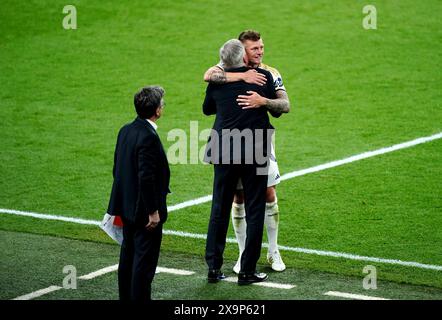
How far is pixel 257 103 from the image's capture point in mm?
8969

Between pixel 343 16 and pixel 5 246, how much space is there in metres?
10.6

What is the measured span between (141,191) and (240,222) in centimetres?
187

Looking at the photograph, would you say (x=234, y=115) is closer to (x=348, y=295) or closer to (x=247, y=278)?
(x=247, y=278)

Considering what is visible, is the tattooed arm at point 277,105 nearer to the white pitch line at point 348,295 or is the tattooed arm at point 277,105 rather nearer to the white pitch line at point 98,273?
the white pitch line at point 348,295

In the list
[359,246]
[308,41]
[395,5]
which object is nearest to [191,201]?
[359,246]

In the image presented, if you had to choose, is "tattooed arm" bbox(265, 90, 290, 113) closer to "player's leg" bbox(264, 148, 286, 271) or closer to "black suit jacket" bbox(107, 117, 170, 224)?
"player's leg" bbox(264, 148, 286, 271)

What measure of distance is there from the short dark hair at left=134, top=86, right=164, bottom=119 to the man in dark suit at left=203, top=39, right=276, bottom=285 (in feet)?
3.43

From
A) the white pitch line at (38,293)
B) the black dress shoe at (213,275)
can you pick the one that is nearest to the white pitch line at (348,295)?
the black dress shoe at (213,275)

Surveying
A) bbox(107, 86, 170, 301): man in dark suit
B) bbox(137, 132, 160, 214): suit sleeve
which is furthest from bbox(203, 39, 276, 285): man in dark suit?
bbox(137, 132, 160, 214): suit sleeve

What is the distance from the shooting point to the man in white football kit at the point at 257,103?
9.00 meters

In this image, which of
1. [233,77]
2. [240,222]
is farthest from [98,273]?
[233,77]

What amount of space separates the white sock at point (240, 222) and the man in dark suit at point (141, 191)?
159 centimetres

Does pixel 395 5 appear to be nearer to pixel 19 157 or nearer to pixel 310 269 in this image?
pixel 19 157

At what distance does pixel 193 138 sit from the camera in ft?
48.4
